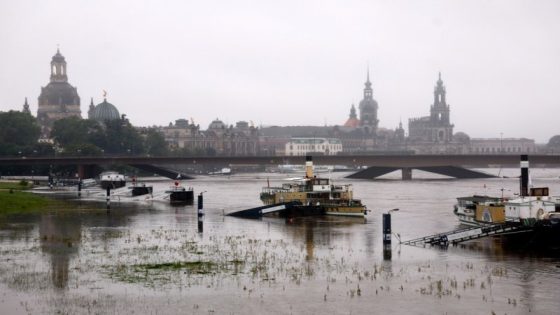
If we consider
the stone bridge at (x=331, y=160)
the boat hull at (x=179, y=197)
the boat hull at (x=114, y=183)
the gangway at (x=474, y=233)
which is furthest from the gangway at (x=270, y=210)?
the stone bridge at (x=331, y=160)

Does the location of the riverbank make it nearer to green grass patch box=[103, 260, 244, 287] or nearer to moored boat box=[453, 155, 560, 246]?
green grass patch box=[103, 260, 244, 287]

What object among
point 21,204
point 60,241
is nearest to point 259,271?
point 60,241

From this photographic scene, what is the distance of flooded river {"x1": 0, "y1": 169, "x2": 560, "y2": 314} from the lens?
30.3 meters

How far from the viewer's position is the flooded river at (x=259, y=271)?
30312 mm

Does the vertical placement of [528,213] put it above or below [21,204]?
above

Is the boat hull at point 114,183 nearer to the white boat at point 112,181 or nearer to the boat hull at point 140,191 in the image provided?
the white boat at point 112,181

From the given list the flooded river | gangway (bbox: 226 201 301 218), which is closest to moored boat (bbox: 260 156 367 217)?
gangway (bbox: 226 201 301 218)

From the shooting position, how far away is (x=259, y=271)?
3672 centimetres

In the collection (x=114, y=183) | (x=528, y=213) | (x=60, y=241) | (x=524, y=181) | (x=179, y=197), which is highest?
(x=524, y=181)

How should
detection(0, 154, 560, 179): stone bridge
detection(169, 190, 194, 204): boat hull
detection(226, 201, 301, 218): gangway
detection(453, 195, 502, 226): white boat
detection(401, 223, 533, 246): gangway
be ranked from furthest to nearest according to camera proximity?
detection(0, 154, 560, 179): stone bridge → detection(169, 190, 194, 204): boat hull → detection(226, 201, 301, 218): gangway → detection(453, 195, 502, 226): white boat → detection(401, 223, 533, 246): gangway

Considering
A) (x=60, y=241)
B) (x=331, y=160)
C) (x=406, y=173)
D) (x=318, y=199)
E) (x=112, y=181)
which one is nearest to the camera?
(x=60, y=241)

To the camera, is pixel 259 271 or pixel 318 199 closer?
pixel 259 271

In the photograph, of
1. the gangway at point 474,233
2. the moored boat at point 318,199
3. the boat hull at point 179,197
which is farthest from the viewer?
the boat hull at point 179,197

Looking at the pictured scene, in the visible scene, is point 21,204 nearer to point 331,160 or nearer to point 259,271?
point 259,271
